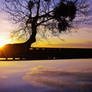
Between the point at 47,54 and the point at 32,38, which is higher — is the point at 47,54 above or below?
below

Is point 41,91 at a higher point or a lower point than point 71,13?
lower

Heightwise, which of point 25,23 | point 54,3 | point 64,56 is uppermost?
point 54,3

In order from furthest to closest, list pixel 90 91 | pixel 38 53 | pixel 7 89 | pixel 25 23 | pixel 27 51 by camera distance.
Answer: pixel 25 23 → pixel 27 51 → pixel 38 53 → pixel 7 89 → pixel 90 91

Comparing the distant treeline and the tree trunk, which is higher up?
the tree trunk

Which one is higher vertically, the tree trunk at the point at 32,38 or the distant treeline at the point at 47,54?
the tree trunk at the point at 32,38

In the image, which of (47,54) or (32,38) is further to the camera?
(32,38)

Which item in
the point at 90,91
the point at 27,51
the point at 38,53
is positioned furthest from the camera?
the point at 27,51

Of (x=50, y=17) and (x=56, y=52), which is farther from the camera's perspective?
(x=50, y=17)

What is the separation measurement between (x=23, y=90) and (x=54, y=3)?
220 inches

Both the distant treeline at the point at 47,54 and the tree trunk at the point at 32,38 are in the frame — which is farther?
the tree trunk at the point at 32,38

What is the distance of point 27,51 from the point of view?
6.45m

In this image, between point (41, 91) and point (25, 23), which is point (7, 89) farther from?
point (25, 23)

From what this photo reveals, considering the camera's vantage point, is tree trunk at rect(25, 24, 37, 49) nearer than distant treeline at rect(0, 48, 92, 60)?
No

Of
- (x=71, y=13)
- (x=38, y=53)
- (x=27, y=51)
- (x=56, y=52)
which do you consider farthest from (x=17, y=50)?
(x=71, y=13)
